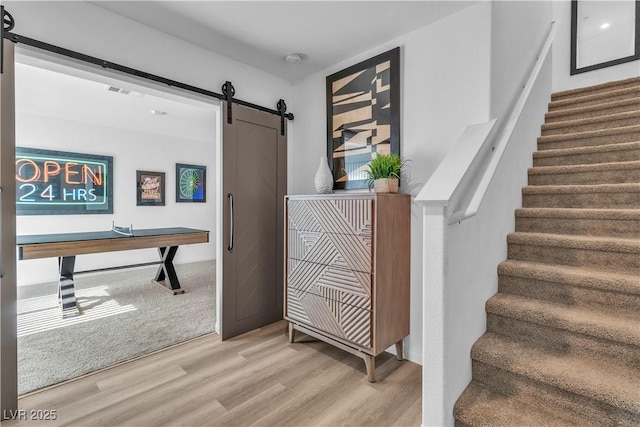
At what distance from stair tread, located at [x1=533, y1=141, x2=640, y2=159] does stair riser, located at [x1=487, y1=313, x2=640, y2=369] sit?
5.06 ft

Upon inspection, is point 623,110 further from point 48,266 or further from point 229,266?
point 48,266

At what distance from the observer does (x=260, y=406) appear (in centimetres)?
178

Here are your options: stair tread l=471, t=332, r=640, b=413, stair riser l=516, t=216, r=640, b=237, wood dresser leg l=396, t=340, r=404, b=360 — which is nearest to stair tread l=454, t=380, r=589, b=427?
stair tread l=471, t=332, r=640, b=413

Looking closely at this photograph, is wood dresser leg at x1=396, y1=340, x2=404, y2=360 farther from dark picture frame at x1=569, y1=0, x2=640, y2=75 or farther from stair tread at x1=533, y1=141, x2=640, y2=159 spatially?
dark picture frame at x1=569, y1=0, x2=640, y2=75

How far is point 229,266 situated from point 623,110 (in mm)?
3747

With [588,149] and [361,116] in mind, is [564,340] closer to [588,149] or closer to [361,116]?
[588,149]

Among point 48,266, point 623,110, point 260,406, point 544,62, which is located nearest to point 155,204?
point 48,266

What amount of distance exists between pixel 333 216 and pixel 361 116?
1.02m

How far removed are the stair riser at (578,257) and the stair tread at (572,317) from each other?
0.28 metres

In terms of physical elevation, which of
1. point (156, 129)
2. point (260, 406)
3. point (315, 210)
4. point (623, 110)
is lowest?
point (260, 406)

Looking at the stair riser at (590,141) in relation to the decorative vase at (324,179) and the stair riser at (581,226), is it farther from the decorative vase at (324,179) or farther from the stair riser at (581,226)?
the decorative vase at (324,179)

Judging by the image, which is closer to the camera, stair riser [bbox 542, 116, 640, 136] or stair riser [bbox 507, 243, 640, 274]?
stair riser [bbox 507, 243, 640, 274]

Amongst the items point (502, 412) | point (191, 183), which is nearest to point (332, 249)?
point (502, 412)

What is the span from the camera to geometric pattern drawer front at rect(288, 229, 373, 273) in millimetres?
2072
